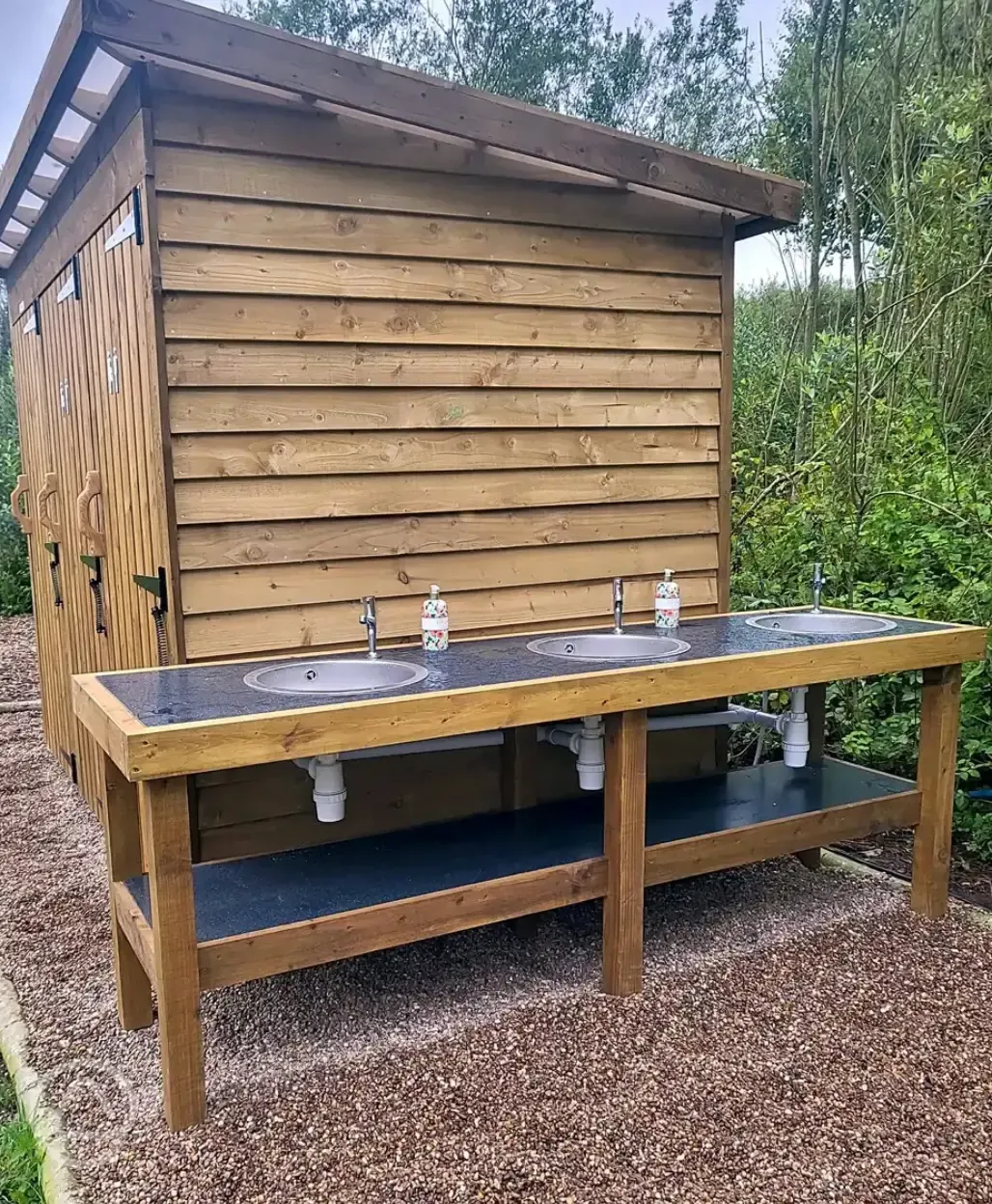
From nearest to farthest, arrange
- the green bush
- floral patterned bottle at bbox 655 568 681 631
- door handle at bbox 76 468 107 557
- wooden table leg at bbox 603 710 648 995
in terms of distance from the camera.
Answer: wooden table leg at bbox 603 710 648 995, floral patterned bottle at bbox 655 568 681 631, door handle at bbox 76 468 107 557, the green bush

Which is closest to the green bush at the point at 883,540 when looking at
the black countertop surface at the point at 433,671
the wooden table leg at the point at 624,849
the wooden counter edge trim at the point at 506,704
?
the black countertop surface at the point at 433,671

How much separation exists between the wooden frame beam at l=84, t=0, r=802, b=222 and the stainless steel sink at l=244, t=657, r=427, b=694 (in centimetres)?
161

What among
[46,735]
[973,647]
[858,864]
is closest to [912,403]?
[973,647]

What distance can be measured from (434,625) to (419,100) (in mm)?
1563

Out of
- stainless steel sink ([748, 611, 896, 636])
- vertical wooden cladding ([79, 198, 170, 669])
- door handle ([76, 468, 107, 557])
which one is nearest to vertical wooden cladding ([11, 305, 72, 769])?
door handle ([76, 468, 107, 557])

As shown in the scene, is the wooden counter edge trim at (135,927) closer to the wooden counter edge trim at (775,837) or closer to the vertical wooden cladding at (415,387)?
the vertical wooden cladding at (415,387)

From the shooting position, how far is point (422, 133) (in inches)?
118

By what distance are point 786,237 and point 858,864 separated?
4.30 meters

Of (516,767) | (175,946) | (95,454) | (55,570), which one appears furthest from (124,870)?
(55,570)

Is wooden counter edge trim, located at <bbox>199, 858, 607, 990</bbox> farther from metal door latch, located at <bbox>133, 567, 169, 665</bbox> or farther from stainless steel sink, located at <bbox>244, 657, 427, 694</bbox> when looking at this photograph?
metal door latch, located at <bbox>133, 567, 169, 665</bbox>

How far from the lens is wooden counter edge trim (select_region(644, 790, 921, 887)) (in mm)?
2809

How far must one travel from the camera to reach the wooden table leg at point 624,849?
262cm

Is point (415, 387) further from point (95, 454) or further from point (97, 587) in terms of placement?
point (97, 587)

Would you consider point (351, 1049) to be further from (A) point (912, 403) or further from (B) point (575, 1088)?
(A) point (912, 403)
